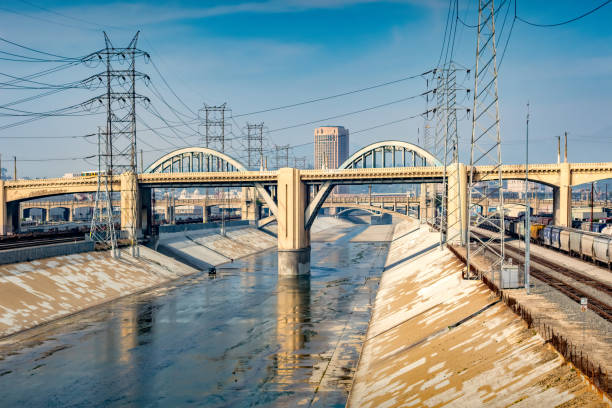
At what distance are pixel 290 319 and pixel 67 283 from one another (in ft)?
89.6

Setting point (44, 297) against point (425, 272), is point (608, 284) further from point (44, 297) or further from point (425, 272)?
point (44, 297)

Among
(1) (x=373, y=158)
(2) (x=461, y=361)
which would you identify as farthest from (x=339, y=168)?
(2) (x=461, y=361)

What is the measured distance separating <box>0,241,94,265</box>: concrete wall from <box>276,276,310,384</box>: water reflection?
27.6m

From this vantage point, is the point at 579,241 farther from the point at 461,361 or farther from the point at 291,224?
the point at 291,224

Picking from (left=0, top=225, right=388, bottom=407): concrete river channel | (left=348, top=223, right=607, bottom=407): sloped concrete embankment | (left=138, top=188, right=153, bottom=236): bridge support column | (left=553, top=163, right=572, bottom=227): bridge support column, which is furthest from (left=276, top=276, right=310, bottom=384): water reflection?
(left=553, top=163, right=572, bottom=227): bridge support column

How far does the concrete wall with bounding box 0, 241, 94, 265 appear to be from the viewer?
57375mm

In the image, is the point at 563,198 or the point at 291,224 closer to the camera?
the point at 563,198

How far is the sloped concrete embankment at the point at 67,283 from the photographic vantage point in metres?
48.3

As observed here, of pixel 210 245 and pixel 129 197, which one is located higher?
pixel 129 197

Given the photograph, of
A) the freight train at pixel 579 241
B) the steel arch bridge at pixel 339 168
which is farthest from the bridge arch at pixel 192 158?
the freight train at pixel 579 241

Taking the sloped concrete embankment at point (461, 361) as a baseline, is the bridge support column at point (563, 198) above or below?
above

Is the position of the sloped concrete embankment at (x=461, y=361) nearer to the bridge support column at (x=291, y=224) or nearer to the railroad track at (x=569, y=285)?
the railroad track at (x=569, y=285)

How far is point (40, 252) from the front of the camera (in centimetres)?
6309

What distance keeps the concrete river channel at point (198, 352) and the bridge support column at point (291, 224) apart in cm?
1372
